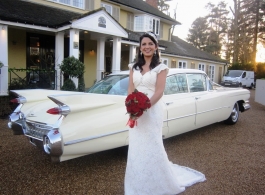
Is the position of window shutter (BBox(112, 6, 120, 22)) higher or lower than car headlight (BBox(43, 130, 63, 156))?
higher

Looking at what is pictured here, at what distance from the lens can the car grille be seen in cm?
308

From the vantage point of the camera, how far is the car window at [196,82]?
16.3ft

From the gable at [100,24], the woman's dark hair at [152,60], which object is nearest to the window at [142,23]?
the gable at [100,24]

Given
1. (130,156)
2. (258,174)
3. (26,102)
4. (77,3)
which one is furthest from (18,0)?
(258,174)

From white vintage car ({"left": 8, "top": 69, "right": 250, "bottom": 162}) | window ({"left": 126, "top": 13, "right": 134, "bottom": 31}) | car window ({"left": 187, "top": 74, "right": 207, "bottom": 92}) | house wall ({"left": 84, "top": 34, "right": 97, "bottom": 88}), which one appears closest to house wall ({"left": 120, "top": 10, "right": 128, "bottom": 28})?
window ({"left": 126, "top": 13, "right": 134, "bottom": 31})

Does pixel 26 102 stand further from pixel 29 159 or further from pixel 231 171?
pixel 231 171

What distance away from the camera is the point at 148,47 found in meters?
2.62

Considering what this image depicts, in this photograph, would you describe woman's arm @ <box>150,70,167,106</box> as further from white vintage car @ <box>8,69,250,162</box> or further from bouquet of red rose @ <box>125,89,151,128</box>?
white vintage car @ <box>8,69,250,162</box>

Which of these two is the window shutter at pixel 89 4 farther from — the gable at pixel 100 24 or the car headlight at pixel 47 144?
the car headlight at pixel 47 144

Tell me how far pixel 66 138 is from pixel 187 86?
291 cm

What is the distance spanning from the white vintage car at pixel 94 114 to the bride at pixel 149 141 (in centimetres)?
35

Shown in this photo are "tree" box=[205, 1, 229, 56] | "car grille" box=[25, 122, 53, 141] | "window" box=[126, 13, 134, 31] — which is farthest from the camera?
"tree" box=[205, 1, 229, 56]

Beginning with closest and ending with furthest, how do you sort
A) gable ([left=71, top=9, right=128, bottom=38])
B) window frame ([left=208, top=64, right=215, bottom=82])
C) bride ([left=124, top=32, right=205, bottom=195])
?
bride ([left=124, top=32, right=205, bottom=195]) → gable ([left=71, top=9, right=128, bottom=38]) → window frame ([left=208, top=64, right=215, bottom=82])

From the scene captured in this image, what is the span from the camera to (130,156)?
2672 millimetres
